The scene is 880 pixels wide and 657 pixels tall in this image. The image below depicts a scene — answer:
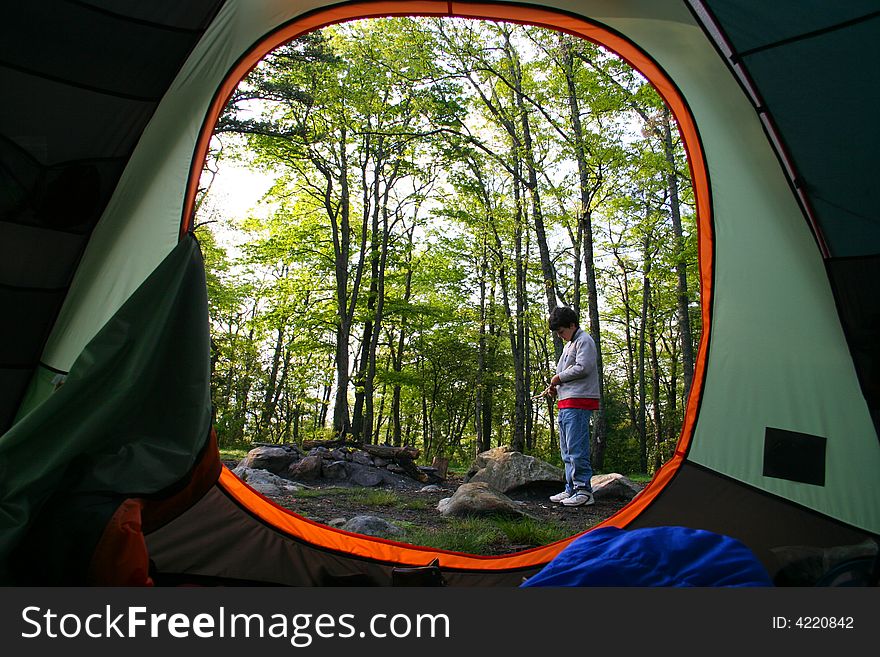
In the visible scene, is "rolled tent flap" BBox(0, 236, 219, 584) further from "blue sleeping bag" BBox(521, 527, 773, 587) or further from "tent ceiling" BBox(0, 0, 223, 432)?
"blue sleeping bag" BBox(521, 527, 773, 587)

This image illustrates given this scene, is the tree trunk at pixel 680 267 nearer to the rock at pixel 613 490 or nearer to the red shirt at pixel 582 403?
the rock at pixel 613 490

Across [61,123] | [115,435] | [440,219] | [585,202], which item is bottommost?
[115,435]

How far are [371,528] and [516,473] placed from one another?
2.68 metres

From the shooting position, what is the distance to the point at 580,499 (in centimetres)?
476

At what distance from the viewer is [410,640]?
124 cm

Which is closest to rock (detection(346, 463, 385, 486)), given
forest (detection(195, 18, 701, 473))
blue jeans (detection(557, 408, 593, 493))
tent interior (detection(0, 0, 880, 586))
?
blue jeans (detection(557, 408, 593, 493))

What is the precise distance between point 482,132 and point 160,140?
39.9 feet

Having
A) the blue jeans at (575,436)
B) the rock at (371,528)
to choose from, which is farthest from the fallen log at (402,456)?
the rock at (371,528)

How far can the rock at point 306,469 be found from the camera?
20.7ft

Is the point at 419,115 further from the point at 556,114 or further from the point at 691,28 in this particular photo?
the point at 691,28

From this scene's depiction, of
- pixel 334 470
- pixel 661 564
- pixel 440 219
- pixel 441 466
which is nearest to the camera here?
pixel 661 564

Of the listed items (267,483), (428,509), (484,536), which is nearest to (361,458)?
(267,483)

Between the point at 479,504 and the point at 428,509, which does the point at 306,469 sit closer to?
the point at 428,509

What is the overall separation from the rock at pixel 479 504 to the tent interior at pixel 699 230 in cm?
175
